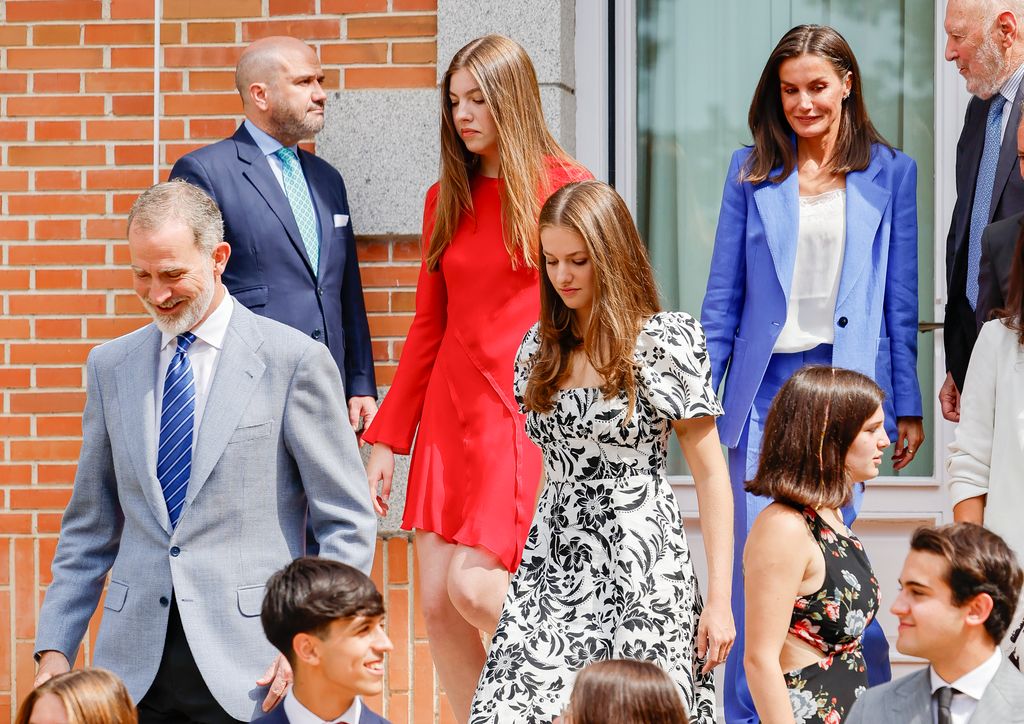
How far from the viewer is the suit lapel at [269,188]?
4.85 metres

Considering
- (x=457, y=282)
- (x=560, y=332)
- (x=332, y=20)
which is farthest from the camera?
(x=332, y=20)

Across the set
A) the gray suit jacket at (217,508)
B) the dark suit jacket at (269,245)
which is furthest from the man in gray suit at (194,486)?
the dark suit jacket at (269,245)

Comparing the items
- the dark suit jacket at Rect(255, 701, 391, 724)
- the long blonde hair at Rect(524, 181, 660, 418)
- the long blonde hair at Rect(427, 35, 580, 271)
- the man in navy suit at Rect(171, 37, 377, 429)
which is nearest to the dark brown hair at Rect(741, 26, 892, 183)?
the long blonde hair at Rect(427, 35, 580, 271)

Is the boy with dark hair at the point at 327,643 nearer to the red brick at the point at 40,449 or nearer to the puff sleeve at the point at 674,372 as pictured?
the puff sleeve at the point at 674,372

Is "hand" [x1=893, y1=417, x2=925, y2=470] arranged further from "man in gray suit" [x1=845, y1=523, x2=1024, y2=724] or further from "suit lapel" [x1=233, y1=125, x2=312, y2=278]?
"suit lapel" [x1=233, y1=125, x2=312, y2=278]

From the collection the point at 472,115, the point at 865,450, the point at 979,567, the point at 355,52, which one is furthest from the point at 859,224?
the point at 355,52

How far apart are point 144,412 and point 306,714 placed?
888 millimetres

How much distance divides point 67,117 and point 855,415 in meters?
3.22

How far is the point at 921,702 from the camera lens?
298 cm

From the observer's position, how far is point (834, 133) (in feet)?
15.0

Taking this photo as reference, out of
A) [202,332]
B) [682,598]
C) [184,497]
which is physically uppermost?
[202,332]

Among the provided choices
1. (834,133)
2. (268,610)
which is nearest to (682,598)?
(268,610)

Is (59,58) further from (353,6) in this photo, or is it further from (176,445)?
(176,445)

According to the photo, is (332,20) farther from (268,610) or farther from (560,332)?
(268,610)
